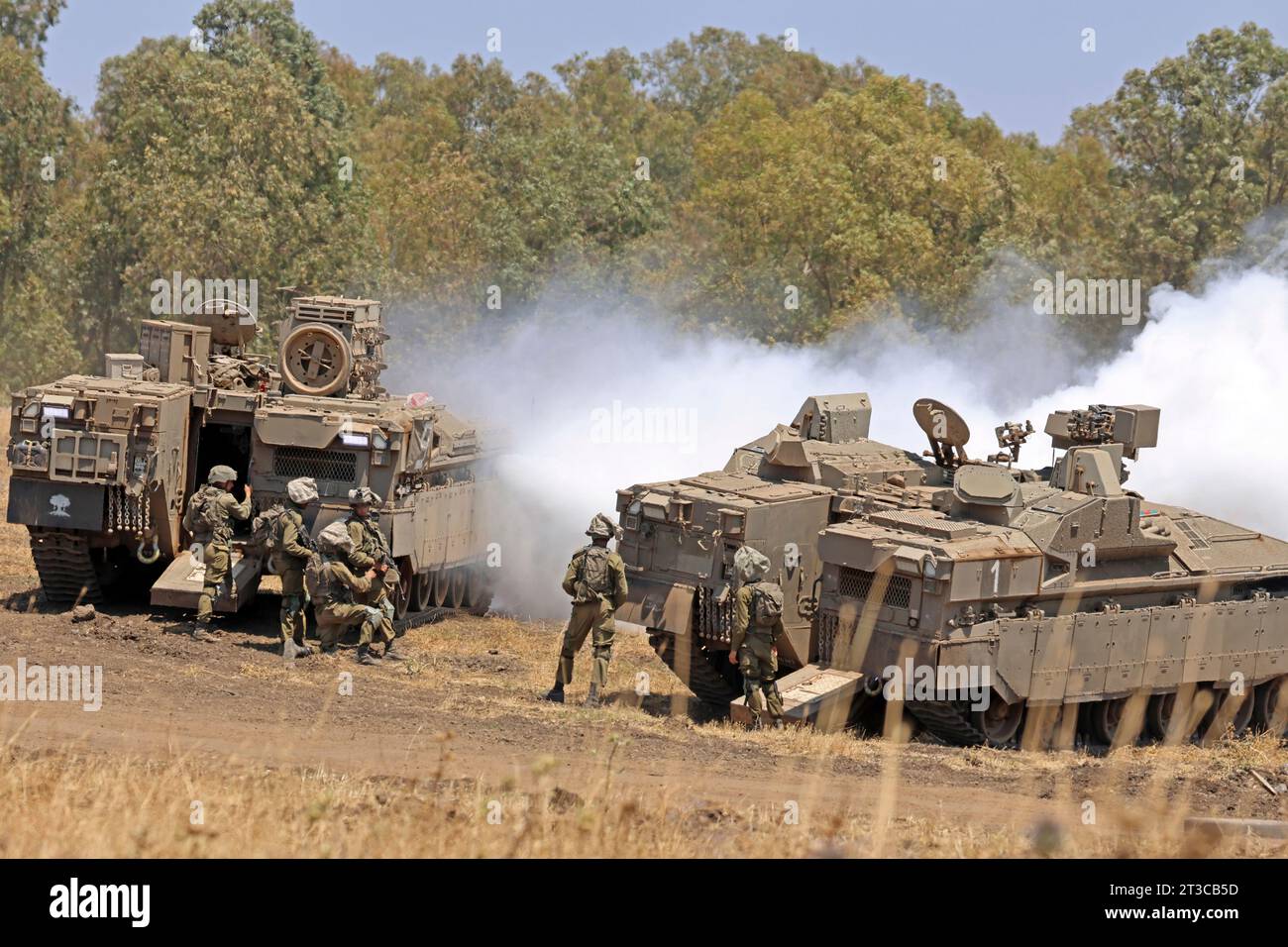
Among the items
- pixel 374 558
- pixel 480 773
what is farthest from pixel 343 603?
pixel 480 773

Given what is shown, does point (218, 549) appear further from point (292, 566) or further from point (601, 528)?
point (601, 528)

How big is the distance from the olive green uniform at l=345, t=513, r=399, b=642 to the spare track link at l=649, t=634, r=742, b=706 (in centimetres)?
288

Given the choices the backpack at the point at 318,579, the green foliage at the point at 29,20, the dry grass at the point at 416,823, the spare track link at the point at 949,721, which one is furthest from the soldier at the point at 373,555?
the green foliage at the point at 29,20

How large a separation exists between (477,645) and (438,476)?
221 cm

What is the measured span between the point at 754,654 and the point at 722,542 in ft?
4.24

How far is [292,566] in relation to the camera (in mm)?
19953

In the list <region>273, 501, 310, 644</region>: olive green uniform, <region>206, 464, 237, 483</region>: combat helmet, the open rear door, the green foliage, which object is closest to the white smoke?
the open rear door

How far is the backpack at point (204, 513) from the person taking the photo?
20781mm

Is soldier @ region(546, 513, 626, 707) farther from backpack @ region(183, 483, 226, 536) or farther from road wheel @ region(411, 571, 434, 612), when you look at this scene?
road wheel @ region(411, 571, 434, 612)

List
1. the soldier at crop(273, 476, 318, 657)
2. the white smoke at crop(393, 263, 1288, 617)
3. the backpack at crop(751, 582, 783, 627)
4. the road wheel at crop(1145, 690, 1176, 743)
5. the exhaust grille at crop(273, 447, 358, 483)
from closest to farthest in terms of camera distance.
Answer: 1. the backpack at crop(751, 582, 783, 627)
2. the road wheel at crop(1145, 690, 1176, 743)
3. the soldier at crop(273, 476, 318, 657)
4. the exhaust grille at crop(273, 447, 358, 483)
5. the white smoke at crop(393, 263, 1288, 617)

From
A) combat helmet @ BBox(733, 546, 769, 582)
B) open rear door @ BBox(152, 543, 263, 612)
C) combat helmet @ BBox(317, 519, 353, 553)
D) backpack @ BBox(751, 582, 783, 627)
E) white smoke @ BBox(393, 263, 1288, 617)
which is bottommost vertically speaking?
open rear door @ BBox(152, 543, 263, 612)

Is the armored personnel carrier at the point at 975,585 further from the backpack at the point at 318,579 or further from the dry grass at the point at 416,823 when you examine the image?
the dry grass at the point at 416,823

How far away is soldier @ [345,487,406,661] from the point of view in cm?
1981

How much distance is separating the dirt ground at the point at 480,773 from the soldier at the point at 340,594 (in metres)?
0.33
